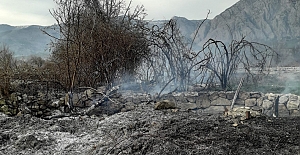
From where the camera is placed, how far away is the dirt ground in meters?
3.16

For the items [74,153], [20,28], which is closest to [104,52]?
[74,153]

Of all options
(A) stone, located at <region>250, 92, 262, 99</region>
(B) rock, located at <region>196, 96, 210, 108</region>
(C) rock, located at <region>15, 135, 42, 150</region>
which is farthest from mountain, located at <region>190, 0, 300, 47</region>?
(C) rock, located at <region>15, 135, 42, 150</region>

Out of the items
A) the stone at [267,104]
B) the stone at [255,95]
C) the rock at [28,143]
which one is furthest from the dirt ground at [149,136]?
the stone at [255,95]

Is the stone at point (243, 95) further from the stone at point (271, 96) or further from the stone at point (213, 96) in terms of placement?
the stone at point (213, 96)

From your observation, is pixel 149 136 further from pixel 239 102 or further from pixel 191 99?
pixel 239 102

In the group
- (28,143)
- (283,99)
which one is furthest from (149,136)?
(283,99)

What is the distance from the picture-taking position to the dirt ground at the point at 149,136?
3158 mm

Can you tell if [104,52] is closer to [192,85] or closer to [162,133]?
[192,85]

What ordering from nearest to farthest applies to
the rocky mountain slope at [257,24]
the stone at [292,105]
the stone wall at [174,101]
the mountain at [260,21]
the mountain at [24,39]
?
the stone wall at [174,101], the stone at [292,105], the rocky mountain slope at [257,24], the mountain at [260,21], the mountain at [24,39]

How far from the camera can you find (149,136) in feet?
11.4

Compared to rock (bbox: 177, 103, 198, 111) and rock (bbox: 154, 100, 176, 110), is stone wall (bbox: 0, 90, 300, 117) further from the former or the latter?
rock (bbox: 154, 100, 176, 110)

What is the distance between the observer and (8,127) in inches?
189

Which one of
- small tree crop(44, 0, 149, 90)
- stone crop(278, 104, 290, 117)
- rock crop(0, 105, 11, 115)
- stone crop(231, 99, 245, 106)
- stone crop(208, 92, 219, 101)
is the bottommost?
stone crop(278, 104, 290, 117)

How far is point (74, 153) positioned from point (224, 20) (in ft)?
108
